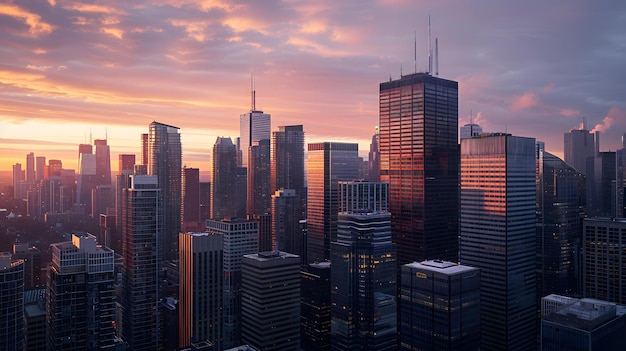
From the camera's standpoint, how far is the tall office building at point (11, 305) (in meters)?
155

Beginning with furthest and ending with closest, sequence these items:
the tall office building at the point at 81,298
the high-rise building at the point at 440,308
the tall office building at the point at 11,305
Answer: the tall office building at the point at 81,298 < the high-rise building at the point at 440,308 < the tall office building at the point at 11,305

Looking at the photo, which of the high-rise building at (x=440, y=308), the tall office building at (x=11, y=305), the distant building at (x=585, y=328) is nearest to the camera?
the distant building at (x=585, y=328)

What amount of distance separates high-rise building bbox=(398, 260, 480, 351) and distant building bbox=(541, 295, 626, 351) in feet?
79.2

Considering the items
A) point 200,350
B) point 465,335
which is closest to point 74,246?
point 200,350

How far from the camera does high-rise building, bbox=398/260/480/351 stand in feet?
543

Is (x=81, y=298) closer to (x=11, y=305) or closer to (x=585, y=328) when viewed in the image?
(x=11, y=305)

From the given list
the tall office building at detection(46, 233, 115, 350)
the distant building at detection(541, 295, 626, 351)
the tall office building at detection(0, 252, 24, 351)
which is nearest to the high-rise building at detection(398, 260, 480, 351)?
the distant building at detection(541, 295, 626, 351)

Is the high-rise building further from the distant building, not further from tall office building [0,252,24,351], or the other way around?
tall office building [0,252,24,351]

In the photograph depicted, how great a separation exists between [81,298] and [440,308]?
130475mm

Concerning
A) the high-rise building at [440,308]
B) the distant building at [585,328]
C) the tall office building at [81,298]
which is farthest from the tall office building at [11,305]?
the distant building at [585,328]

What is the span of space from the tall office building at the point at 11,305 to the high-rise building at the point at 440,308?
136 metres

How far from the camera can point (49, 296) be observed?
180875mm

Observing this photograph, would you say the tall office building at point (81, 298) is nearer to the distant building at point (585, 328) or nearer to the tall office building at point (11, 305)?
the tall office building at point (11, 305)

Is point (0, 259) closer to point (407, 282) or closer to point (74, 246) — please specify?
point (74, 246)
